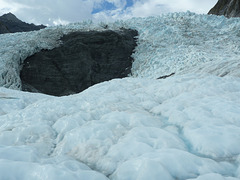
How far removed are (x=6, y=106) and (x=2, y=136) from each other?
399 cm

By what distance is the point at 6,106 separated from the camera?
7.24m

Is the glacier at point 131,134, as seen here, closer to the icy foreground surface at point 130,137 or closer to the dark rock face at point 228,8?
the icy foreground surface at point 130,137

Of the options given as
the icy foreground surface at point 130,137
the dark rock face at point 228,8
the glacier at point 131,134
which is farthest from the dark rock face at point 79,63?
the dark rock face at point 228,8

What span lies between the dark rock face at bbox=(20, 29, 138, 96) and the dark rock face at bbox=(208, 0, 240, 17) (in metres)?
24.2

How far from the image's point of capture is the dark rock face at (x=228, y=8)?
35281mm

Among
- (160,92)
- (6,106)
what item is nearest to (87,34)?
(6,106)

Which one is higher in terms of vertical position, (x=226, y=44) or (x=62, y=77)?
(x=226, y=44)

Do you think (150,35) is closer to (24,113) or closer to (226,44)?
(226,44)

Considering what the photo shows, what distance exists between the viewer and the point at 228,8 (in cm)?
3762

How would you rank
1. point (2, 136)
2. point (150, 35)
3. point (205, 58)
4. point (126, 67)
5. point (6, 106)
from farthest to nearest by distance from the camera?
point (150, 35) < point (126, 67) < point (205, 58) < point (6, 106) < point (2, 136)

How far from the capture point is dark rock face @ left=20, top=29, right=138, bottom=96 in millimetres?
18172

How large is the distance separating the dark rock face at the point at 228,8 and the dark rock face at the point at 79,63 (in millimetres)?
24209

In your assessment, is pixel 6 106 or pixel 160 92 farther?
pixel 6 106

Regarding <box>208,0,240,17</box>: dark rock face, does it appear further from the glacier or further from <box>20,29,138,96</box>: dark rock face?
the glacier
